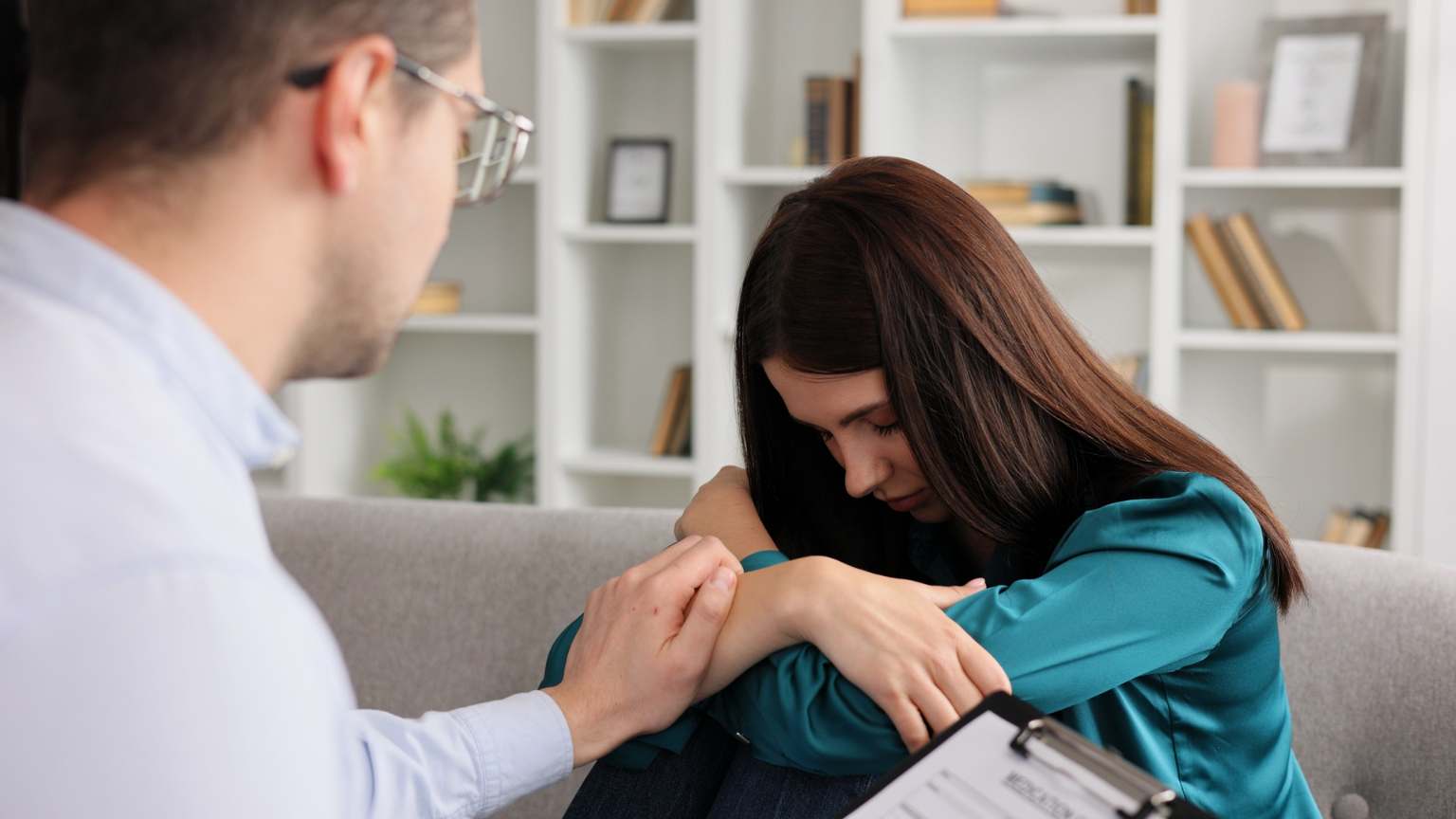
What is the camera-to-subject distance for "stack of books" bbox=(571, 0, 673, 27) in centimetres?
326

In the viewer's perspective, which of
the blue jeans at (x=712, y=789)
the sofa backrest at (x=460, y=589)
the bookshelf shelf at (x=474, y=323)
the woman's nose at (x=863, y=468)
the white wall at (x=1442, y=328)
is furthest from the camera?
the bookshelf shelf at (x=474, y=323)

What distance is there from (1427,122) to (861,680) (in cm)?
233

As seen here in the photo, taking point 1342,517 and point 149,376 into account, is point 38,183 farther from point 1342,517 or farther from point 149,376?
point 1342,517

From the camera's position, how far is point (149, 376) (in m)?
0.61

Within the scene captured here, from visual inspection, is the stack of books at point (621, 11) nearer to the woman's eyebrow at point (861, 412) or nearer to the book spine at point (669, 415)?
the book spine at point (669, 415)

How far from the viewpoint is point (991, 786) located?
83 centimetres

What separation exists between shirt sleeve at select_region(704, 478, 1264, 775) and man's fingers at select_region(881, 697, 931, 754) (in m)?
0.03

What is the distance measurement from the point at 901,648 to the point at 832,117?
230 centimetres

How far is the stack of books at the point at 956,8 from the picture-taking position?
3.00 m

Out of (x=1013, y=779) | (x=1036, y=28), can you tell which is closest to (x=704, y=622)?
(x=1013, y=779)

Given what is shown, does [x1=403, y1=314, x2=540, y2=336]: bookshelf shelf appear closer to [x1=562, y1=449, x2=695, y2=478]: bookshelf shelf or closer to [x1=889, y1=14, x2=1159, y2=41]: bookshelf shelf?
[x1=562, y1=449, x2=695, y2=478]: bookshelf shelf

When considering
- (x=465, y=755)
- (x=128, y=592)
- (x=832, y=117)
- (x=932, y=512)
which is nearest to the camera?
(x=128, y=592)

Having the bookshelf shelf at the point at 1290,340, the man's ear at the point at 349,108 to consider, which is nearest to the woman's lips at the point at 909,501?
the man's ear at the point at 349,108

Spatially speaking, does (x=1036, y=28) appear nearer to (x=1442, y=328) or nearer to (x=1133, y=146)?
(x=1133, y=146)
